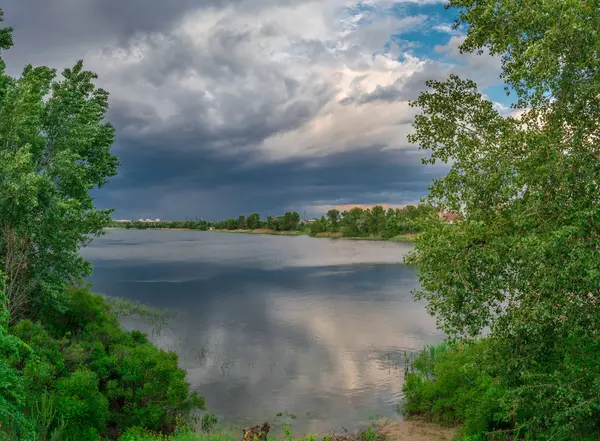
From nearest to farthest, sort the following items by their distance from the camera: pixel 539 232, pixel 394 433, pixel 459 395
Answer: pixel 539 232, pixel 394 433, pixel 459 395

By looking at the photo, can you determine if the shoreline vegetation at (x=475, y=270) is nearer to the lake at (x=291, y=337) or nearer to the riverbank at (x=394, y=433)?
the riverbank at (x=394, y=433)

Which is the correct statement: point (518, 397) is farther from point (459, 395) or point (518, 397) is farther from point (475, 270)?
point (459, 395)

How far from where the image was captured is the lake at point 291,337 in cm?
2548

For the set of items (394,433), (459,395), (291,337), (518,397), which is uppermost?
(518,397)

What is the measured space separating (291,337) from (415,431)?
2124 centimetres

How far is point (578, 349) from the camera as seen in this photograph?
12906mm

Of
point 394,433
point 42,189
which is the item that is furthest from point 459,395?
point 42,189

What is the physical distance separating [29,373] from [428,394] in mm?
18864

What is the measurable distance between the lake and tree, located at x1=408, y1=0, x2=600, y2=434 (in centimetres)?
1181

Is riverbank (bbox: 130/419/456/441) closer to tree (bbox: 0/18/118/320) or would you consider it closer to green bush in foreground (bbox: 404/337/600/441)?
green bush in foreground (bbox: 404/337/600/441)

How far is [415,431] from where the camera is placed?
20922 mm

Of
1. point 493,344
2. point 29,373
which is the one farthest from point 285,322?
point 493,344

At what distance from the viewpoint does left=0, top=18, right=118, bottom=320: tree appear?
23312 mm

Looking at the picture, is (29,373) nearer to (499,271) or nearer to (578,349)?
(499,271)
